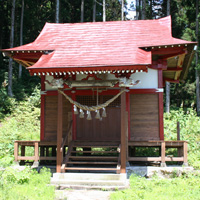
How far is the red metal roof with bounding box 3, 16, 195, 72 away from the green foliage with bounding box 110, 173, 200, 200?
137 inches

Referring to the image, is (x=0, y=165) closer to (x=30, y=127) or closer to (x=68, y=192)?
(x=68, y=192)

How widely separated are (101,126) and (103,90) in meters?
1.43

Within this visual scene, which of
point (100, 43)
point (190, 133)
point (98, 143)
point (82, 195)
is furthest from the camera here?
point (190, 133)

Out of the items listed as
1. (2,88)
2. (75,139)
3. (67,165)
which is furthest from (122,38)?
(2,88)

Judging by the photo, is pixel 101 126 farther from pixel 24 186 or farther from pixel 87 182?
pixel 24 186

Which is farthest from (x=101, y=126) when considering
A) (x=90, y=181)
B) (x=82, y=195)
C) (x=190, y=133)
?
(x=190, y=133)

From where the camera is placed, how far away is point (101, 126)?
36.1 feet

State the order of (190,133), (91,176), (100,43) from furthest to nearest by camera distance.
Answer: (190,133), (100,43), (91,176)

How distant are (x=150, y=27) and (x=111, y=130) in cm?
479

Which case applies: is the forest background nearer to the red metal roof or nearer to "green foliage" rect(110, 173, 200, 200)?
"green foliage" rect(110, 173, 200, 200)

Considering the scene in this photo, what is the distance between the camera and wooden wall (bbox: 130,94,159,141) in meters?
10.9

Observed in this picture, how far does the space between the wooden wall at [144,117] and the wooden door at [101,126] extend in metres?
0.58

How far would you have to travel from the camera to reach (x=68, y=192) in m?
8.09

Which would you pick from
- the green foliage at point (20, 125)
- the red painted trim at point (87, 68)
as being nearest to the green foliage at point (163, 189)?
the red painted trim at point (87, 68)
